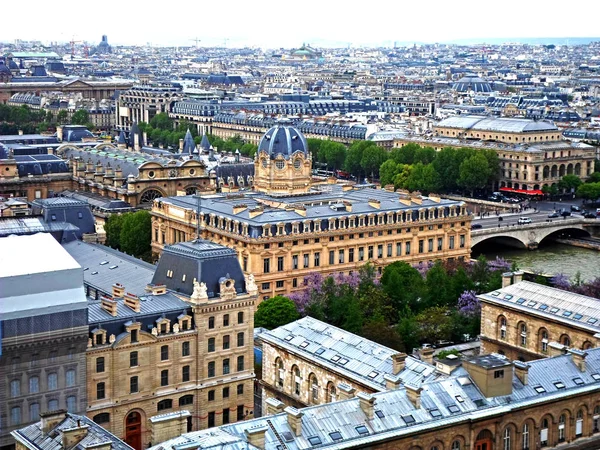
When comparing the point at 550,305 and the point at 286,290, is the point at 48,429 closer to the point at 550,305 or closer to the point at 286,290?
the point at 550,305

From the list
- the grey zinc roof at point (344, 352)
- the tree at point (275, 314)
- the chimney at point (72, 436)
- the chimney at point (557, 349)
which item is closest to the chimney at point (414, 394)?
the grey zinc roof at point (344, 352)

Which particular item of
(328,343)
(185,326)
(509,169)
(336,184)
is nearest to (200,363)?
(185,326)

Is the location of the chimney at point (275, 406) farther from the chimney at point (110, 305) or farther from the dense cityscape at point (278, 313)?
the chimney at point (110, 305)

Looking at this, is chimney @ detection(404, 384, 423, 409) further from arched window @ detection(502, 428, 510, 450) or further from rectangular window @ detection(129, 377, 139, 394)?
rectangular window @ detection(129, 377, 139, 394)

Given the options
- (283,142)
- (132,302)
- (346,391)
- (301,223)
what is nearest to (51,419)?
(346,391)

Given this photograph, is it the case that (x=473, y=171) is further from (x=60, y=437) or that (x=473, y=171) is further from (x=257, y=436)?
(x=60, y=437)

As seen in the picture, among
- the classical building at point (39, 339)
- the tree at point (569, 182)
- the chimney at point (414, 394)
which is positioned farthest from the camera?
the tree at point (569, 182)

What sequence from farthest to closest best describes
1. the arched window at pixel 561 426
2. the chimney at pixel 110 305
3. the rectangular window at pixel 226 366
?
1. the rectangular window at pixel 226 366
2. the chimney at pixel 110 305
3. the arched window at pixel 561 426
